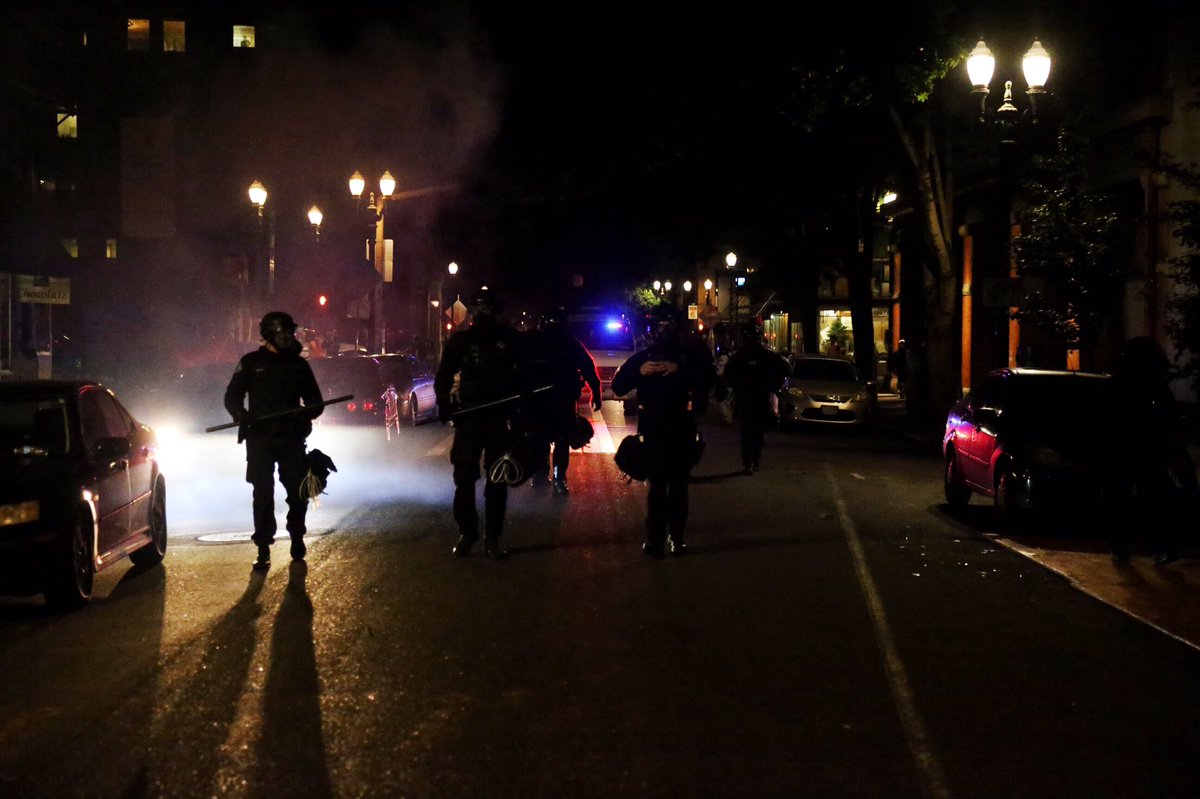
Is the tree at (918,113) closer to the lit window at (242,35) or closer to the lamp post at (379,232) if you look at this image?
the lamp post at (379,232)

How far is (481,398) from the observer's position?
9945mm

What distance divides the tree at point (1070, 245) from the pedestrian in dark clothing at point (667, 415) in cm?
1175

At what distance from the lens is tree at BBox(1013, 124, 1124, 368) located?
67.2 ft

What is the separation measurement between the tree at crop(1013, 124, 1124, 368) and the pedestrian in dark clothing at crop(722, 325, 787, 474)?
6.07m

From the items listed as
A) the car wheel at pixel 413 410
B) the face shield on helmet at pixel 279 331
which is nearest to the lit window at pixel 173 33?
the car wheel at pixel 413 410

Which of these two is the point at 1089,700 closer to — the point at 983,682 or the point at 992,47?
the point at 983,682

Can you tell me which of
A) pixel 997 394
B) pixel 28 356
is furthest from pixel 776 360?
pixel 28 356

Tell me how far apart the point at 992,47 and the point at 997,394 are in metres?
10.0

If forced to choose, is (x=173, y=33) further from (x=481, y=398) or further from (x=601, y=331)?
(x=481, y=398)

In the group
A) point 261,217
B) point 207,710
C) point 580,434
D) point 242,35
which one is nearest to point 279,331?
point 580,434

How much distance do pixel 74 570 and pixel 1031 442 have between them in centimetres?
829

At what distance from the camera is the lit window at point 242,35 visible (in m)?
52.9

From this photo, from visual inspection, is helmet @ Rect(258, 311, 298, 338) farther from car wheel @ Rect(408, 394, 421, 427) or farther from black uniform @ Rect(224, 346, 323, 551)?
car wheel @ Rect(408, 394, 421, 427)

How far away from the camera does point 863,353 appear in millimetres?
36688
